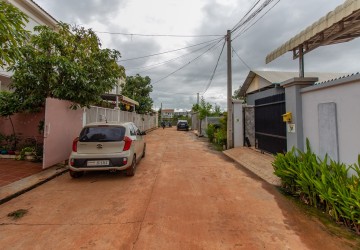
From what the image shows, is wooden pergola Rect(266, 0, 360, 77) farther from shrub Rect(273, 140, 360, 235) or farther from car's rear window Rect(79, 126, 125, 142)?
car's rear window Rect(79, 126, 125, 142)

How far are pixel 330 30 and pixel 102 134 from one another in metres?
6.27

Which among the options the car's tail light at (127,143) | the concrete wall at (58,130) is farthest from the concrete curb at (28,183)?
the car's tail light at (127,143)

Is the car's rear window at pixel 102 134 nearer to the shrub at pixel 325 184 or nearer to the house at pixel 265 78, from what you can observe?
the shrub at pixel 325 184

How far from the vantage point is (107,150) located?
5777 millimetres

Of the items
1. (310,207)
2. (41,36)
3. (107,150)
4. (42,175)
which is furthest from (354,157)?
(41,36)

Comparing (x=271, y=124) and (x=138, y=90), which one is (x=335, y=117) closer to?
(x=271, y=124)

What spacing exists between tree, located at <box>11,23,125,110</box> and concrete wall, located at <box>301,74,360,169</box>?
6.97 meters

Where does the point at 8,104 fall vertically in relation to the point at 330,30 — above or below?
below

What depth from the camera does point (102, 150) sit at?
575 cm

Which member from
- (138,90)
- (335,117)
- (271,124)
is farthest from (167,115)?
(335,117)

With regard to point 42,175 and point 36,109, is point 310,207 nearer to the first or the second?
point 42,175

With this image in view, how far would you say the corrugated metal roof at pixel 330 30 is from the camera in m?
3.73

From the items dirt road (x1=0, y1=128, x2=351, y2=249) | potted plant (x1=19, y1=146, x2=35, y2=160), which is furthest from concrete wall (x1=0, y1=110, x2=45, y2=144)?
dirt road (x1=0, y1=128, x2=351, y2=249)

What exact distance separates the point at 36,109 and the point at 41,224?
6.07 metres
